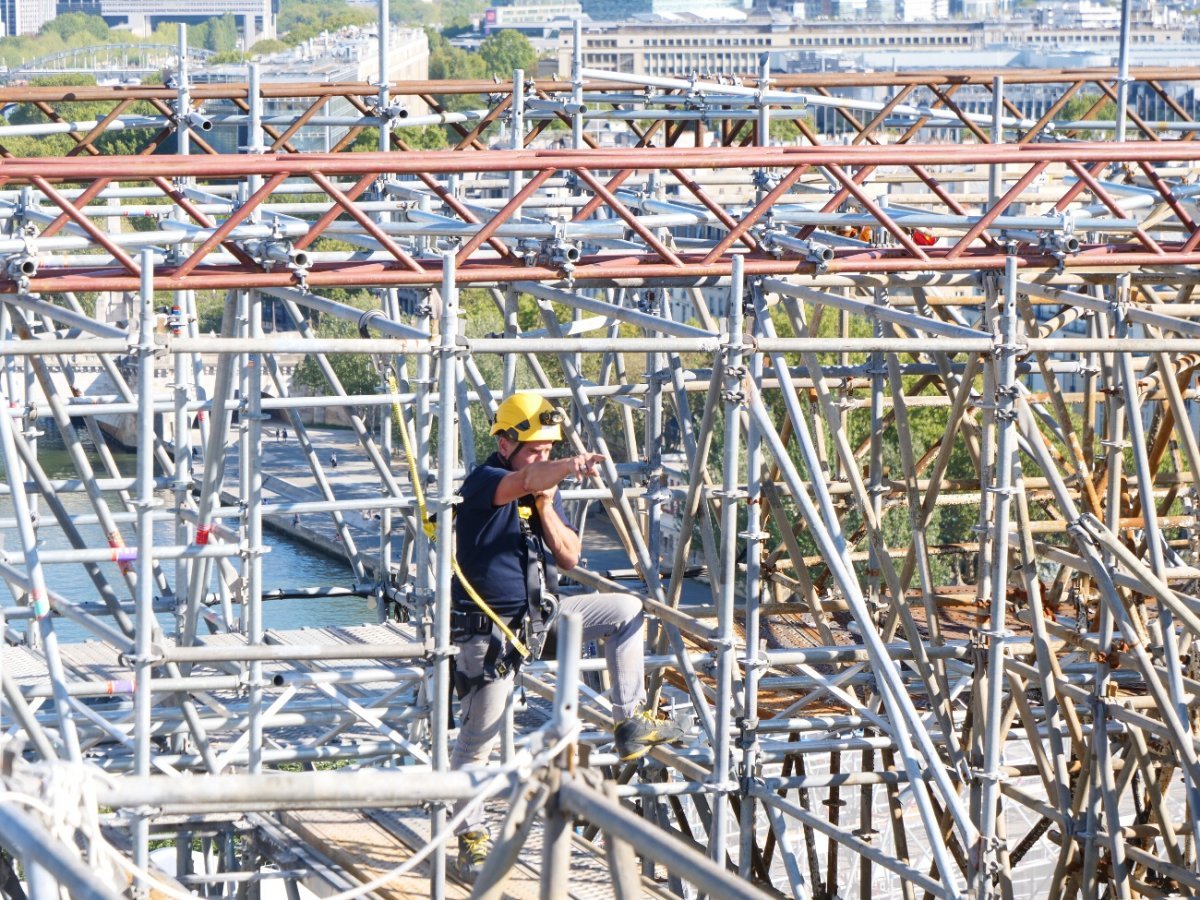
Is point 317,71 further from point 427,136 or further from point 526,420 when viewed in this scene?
point 526,420

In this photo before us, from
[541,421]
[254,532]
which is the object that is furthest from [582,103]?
[541,421]

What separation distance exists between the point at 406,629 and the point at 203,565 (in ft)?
14.1

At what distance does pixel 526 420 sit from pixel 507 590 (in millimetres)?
939

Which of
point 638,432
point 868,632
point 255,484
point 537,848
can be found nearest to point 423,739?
point 537,848

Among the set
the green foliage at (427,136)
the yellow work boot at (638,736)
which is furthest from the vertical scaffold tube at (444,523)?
the green foliage at (427,136)

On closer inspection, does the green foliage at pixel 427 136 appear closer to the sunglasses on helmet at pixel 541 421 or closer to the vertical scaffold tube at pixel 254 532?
the vertical scaffold tube at pixel 254 532

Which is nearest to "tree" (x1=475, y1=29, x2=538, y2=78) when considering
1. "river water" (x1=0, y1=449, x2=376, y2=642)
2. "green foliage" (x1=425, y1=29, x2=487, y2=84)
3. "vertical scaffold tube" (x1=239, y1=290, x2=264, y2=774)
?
"green foliage" (x1=425, y1=29, x2=487, y2=84)

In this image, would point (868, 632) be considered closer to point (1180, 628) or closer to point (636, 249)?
point (636, 249)

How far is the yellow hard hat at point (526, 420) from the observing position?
456 inches

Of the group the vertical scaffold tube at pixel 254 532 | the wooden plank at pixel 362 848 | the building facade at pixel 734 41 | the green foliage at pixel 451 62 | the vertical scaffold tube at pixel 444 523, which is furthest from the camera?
the building facade at pixel 734 41

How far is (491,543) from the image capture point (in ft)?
38.6

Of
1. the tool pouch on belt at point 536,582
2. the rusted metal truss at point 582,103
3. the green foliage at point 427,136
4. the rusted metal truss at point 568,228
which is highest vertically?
the green foliage at point 427,136

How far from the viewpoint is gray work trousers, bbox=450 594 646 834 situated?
470 inches

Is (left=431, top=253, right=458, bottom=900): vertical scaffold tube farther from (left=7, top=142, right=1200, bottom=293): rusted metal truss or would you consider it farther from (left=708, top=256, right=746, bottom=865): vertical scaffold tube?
(left=708, top=256, right=746, bottom=865): vertical scaffold tube
